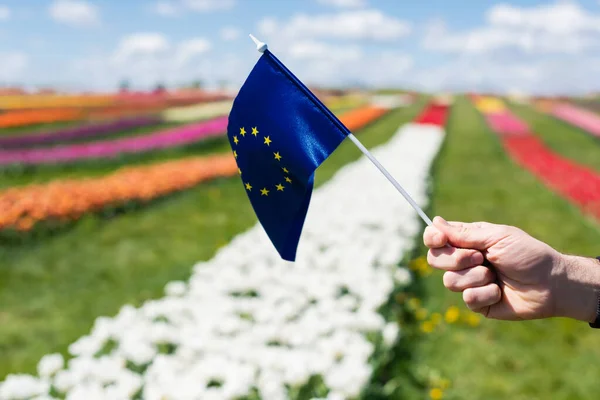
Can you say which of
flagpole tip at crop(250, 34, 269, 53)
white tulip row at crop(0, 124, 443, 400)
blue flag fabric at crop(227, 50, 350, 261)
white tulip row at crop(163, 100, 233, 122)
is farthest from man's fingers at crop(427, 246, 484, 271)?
white tulip row at crop(163, 100, 233, 122)

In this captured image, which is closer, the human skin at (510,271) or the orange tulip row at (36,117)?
the human skin at (510,271)

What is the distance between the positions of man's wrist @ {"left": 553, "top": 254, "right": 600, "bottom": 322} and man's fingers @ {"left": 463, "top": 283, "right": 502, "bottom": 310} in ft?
0.60

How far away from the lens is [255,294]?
3939 millimetres

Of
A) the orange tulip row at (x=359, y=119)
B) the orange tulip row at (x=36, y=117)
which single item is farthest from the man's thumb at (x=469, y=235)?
the orange tulip row at (x=36, y=117)

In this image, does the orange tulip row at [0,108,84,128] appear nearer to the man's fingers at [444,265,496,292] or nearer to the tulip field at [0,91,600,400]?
the tulip field at [0,91,600,400]

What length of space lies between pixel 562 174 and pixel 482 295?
9519mm

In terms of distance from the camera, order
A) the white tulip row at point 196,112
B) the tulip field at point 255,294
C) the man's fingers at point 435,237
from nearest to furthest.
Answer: the man's fingers at point 435,237 → the tulip field at point 255,294 → the white tulip row at point 196,112

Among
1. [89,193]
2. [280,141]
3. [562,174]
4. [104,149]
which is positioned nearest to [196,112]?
[104,149]

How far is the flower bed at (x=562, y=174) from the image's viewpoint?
800 cm

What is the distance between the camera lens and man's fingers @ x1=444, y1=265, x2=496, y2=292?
1.60 metres

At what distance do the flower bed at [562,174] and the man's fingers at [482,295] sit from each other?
6.45 metres

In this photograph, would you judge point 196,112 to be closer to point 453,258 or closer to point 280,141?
point 280,141

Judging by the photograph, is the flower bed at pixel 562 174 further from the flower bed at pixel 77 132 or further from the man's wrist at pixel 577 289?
the flower bed at pixel 77 132

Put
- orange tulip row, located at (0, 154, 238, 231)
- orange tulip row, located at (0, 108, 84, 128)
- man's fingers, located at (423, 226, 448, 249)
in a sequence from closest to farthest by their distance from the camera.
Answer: man's fingers, located at (423, 226, 448, 249) < orange tulip row, located at (0, 154, 238, 231) < orange tulip row, located at (0, 108, 84, 128)
